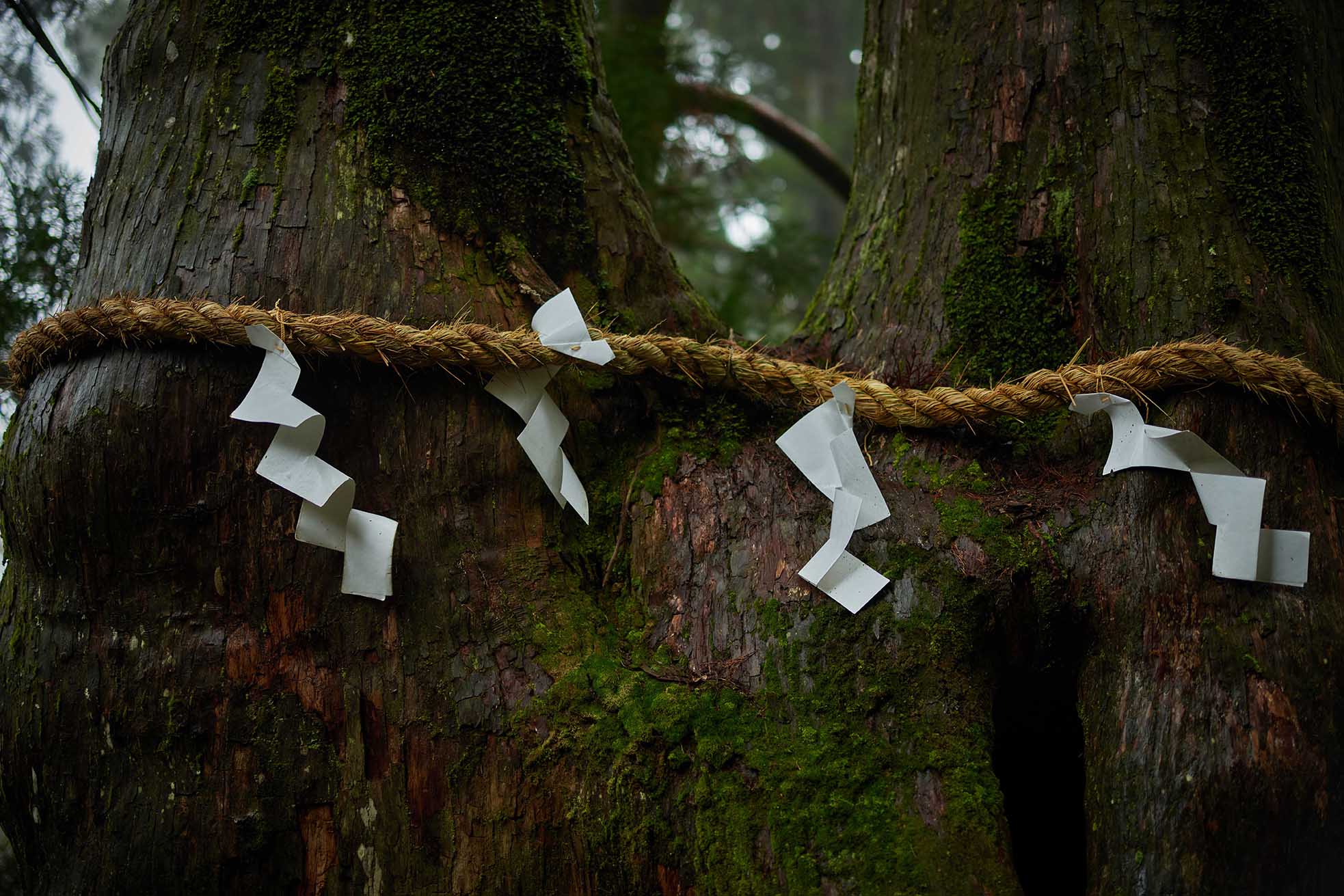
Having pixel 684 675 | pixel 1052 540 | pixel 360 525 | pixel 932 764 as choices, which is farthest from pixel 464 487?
pixel 1052 540

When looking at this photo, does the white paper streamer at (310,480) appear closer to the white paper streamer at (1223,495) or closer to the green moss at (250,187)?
the green moss at (250,187)

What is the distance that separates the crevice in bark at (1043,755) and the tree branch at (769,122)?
8.82ft

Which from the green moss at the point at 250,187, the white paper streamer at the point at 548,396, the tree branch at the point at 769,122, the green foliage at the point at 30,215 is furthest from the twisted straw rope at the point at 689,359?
the tree branch at the point at 769,122

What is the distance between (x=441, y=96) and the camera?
118 centimetres

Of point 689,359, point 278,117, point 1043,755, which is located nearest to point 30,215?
point 278,117

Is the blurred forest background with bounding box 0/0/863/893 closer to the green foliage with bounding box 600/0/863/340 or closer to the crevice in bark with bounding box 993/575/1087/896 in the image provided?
the green foliage with bounding box 600/0/863/340

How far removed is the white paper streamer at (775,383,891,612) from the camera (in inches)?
40.8

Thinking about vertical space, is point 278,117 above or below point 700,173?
below

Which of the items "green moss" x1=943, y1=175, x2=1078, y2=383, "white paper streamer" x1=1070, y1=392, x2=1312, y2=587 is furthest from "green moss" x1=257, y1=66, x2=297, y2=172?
"white paper streamer" x1=1070, y1=392, x2=1312, y2=587

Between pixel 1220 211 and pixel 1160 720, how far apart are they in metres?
0.72

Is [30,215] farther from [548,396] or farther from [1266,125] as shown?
[1266,125]

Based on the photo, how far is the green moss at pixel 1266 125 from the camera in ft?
3.90

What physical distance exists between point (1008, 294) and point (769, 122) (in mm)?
2440

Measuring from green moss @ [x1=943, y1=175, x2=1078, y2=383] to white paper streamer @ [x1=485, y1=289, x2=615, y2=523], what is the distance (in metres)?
0.56
